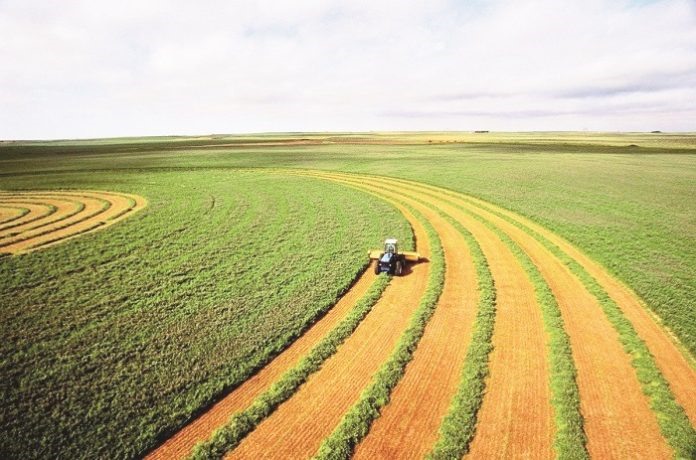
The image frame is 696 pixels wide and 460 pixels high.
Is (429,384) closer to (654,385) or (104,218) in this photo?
(654,385)

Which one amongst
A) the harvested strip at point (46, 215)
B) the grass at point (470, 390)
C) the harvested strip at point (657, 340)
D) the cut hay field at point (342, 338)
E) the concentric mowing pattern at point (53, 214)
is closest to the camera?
the grass at point (470, 390)

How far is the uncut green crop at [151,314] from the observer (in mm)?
9805

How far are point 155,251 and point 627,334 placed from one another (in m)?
23.4

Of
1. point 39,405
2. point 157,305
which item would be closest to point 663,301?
point 157,305

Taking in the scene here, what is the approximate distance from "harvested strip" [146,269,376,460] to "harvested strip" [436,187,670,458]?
28.1 feet

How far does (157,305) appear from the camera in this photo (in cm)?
1564

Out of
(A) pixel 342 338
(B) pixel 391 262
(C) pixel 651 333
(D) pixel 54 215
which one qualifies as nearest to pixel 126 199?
(D) pixel 54 215

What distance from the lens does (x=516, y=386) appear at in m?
11.0

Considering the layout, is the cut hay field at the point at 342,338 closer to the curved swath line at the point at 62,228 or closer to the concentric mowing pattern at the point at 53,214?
the curved swath line at the point at 62,228

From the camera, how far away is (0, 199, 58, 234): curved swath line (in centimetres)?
2684

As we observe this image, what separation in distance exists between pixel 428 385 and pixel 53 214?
33262mm

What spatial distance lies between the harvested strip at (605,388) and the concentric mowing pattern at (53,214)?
92.1 feet

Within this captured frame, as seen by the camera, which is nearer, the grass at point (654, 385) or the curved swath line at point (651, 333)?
the grass at point (654, 385)

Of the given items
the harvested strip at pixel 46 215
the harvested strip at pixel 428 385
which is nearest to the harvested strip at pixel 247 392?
the harvested strip at pixel 428 385
